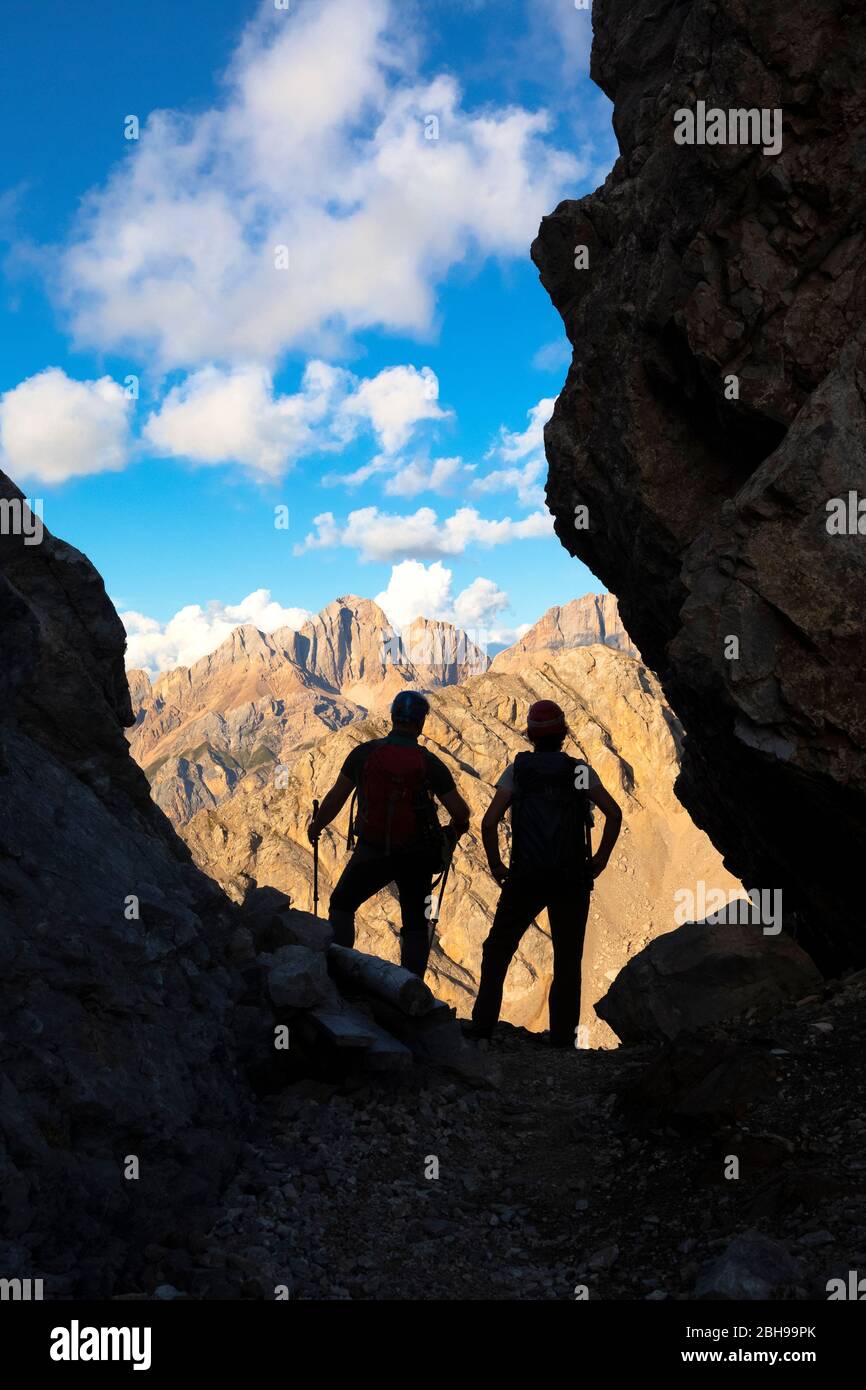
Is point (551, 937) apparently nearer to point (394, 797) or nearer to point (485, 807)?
point (394, 797)

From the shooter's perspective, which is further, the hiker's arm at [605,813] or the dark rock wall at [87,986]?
the hiker's arm at [605,813]

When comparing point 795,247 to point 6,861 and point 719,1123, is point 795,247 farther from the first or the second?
point 6,861

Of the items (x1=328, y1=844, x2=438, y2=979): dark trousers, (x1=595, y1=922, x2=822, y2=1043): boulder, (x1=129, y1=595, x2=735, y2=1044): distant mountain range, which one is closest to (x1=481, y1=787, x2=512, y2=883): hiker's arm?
(x1=328, y1=844, x2=438, y2=979): dark trousers

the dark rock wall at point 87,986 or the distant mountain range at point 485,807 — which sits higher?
the distant mountain range at point 485,807

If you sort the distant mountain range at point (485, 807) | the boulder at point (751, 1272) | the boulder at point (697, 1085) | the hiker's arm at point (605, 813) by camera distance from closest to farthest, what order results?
the boulder at point (751, 1272) → the boulder at point (697, 1085) → the hiker's arm at point (605, 813) → the distant mountain range at point (485, 807)

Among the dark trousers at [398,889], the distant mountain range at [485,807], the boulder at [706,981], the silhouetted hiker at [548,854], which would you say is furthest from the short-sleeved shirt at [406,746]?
the distant mountain range at [485,807]

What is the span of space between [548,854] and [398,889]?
1.77 metres

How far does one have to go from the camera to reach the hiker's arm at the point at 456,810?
9797mm

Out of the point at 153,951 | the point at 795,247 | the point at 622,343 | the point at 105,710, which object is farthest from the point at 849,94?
the point at 153,951

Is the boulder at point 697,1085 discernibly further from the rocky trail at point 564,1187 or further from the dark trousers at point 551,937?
the dark trousers at point 551,937

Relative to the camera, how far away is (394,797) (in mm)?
9531

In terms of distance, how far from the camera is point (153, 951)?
643 cm

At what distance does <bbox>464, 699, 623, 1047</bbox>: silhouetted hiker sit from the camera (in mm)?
9578
